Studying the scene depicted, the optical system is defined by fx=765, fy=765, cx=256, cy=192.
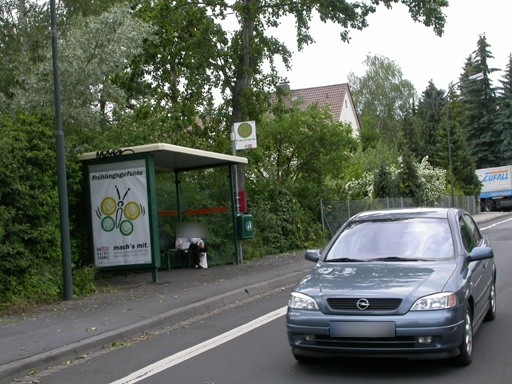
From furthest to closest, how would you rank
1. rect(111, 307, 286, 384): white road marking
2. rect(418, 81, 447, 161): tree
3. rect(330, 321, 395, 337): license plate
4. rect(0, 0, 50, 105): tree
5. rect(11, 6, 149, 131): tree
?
rect(418, 81, 447, 161): tree → rect(0, 0, 50, 105): tree → rect(11, 6, 149, 131): tree → rect(111, 307, 286, 384): white road marking → rect(330, 321, 395, 337): license plate

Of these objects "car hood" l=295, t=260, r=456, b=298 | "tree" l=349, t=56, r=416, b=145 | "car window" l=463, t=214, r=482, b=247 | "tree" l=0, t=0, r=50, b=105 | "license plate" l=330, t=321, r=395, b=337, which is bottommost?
"license plate" l=330, t=321, r=395, b=337

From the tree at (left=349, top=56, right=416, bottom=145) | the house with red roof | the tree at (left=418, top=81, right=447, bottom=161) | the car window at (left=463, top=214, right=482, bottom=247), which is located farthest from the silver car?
the tree at (left=349, top=56, right=416, bottom=145)

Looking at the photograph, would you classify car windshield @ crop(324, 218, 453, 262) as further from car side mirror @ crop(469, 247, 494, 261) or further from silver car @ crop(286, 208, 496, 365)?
car side mirror @ crop(469, 247, 494, 261)

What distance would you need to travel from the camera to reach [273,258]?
21.3 metres

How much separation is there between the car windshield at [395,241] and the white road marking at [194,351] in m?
1.92

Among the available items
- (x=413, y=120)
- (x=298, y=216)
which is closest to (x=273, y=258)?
(x=298, y=216)

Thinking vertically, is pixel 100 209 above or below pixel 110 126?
below

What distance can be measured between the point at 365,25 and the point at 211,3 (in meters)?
4.36

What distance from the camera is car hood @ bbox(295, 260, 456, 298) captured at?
6820 mm

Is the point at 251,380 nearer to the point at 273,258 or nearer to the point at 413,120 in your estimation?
the point at 273,258

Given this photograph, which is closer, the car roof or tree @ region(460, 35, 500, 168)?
the car roof

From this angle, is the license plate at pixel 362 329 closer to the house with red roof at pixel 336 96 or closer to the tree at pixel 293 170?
the tree at pixel 293 170

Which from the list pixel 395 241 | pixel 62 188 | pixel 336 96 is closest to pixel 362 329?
pixel 395 241

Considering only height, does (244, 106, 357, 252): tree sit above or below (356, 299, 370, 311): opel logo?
above
